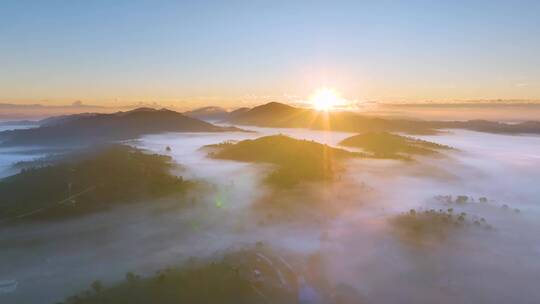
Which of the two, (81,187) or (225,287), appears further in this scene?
(81,187)

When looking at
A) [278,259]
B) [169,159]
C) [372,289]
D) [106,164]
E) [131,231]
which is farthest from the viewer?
[169,159]

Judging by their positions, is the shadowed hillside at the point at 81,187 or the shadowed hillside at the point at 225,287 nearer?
the shadowed hillside at the point at 225,287

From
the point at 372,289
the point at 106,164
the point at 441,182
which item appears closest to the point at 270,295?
the point at 372,289

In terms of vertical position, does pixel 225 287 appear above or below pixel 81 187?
below

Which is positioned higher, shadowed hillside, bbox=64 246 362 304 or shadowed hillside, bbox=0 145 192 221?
shadowed hillside, bbox=0 145 192 221

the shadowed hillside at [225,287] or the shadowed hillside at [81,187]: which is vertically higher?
the shadowed hillside at [81,187]

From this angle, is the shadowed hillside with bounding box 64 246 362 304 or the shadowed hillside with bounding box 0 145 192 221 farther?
the shadowed hillside with bounding box 0 145 192 221

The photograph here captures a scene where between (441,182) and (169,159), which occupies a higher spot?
(169,159)

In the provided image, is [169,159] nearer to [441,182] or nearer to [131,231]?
[131,231]
